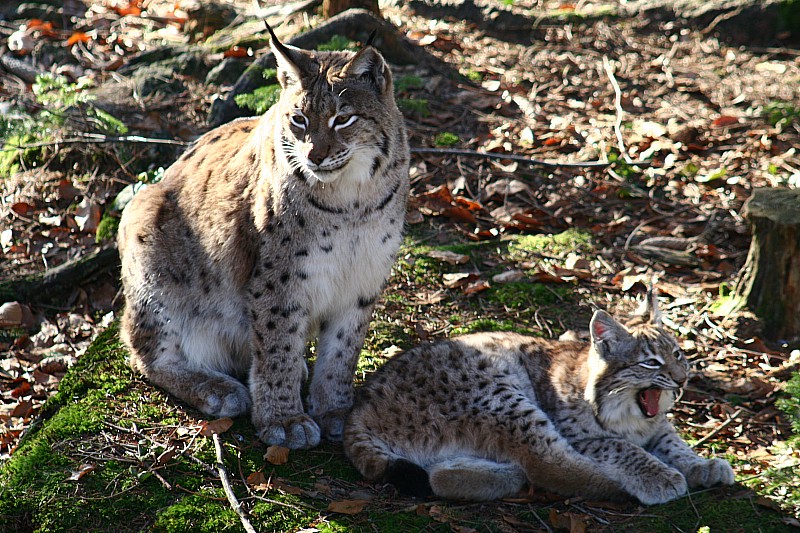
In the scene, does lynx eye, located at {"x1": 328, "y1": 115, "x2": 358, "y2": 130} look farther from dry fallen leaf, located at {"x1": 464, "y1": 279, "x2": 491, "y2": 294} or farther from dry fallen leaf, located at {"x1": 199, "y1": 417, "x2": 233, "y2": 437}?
dry fallen leaf, located at {"x1": 464, "y1": 279, "x2": 491, "y2": 294}

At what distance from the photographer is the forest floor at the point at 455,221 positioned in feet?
13.1

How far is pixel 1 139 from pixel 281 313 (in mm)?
4167

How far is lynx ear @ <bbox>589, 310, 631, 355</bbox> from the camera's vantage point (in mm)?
4285

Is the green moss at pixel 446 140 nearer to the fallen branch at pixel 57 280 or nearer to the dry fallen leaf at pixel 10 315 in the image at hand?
the fallen branch at pixel 57 280

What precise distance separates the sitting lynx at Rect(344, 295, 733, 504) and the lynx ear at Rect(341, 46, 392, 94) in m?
1.54

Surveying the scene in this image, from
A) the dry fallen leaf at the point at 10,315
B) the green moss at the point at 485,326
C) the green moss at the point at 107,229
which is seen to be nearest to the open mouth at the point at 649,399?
the green moss at the point at 485,326

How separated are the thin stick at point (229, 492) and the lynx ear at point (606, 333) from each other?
2.00m

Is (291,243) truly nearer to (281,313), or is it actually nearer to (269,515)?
(281,313)

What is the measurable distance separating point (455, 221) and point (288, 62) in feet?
9.26

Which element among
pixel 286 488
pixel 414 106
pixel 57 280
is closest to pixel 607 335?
pixel 286 488

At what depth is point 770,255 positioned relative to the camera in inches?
217

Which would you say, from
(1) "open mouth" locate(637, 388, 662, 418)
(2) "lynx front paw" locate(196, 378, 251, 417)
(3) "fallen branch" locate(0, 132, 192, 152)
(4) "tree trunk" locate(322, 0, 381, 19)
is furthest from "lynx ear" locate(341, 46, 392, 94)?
(4) "tree trunk" locate(322, 0, 381, 19)

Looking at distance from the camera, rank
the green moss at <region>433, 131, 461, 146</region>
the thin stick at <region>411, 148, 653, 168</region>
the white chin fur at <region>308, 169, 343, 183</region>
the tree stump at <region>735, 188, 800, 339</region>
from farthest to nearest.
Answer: the green moss at <region>433, 131, 461, 146</region> < the thin stick at <region>411, 148, 653, 168</region> < the tree stump at <region>735, 188, 800, 339</region> < the white chin fur at <region>308, 169, 343, 183</region>

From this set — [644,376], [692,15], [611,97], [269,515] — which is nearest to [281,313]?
[269,515]
